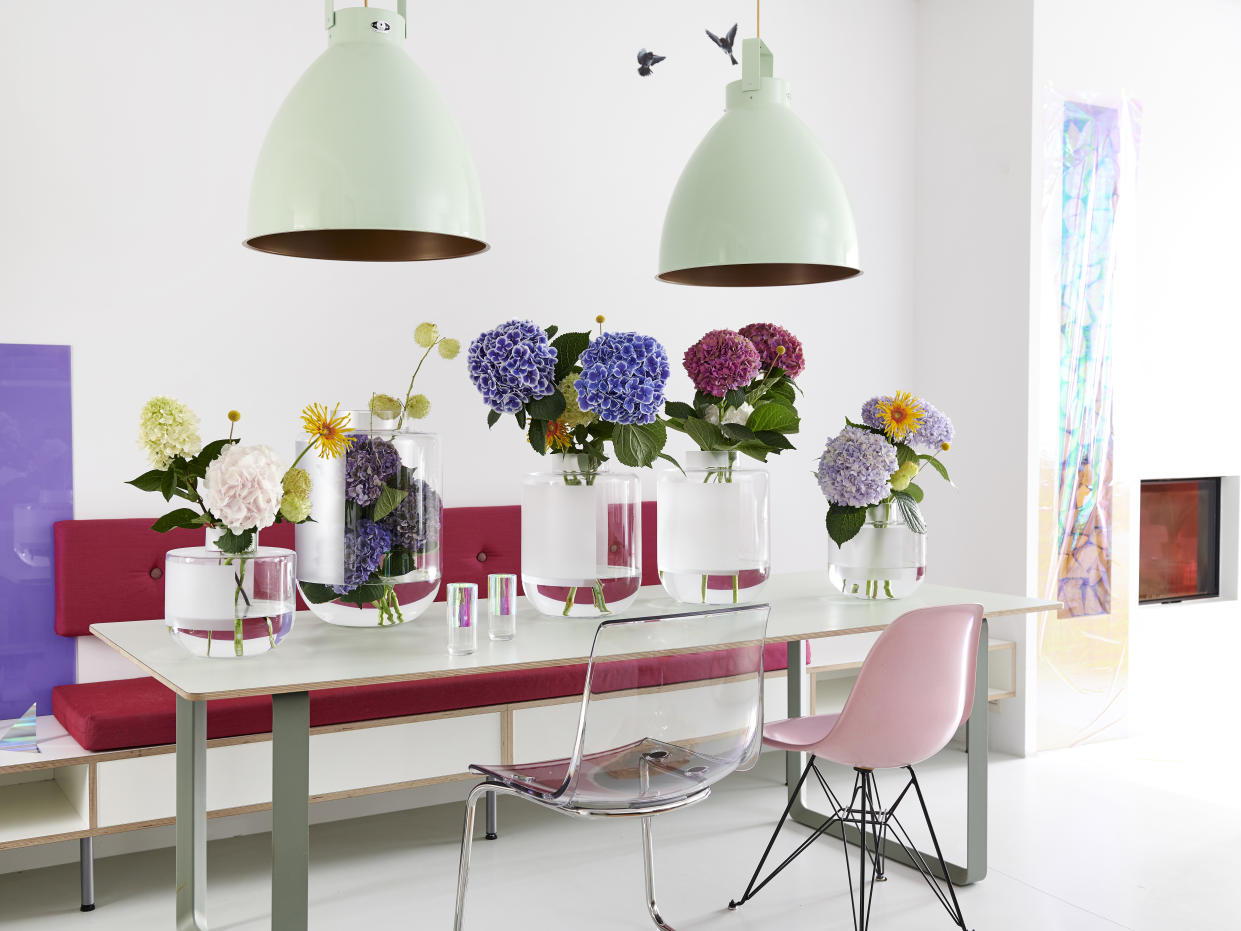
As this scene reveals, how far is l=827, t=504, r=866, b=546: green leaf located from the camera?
105 inches

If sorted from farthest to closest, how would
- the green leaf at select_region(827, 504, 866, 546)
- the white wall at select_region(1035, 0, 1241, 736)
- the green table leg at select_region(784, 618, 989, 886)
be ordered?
the white wall at select_region(1035, 0, 1241, 736) → the green table leg at select_region(784, 618, 989, 886) → the green leaf at select_region(827, 504, 866, 546)

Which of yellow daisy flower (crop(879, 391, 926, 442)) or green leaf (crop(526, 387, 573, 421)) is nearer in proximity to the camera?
green leaf (crop(526, 387, 573, 421))

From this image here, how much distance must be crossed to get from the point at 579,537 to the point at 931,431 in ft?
2.98

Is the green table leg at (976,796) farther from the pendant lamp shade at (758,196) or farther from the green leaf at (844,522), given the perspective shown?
the pendant lamp shade at (758,196)

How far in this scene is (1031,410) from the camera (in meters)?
4.30

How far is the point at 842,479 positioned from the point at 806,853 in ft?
3.93

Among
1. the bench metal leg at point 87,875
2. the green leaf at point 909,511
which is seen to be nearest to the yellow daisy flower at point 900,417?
the green leaf at point 909,511

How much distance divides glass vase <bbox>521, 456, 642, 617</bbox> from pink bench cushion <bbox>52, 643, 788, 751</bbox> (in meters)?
0.37

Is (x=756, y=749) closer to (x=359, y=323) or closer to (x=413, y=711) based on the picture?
(x=413, y=711)

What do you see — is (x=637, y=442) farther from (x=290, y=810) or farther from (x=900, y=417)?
(x=290, y=810)

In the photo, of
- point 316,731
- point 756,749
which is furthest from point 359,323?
point 756,749

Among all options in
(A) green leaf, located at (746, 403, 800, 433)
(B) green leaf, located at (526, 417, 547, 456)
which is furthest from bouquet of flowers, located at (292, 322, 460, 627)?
(A) green leaf, located at (746, 403, 800, 433)

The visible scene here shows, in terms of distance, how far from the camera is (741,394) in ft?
8.17

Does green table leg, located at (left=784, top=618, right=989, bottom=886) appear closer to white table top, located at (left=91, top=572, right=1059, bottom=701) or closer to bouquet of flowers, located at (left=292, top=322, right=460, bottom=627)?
white table top, located at (left=91, top=572, right=1059, bottom=701)
